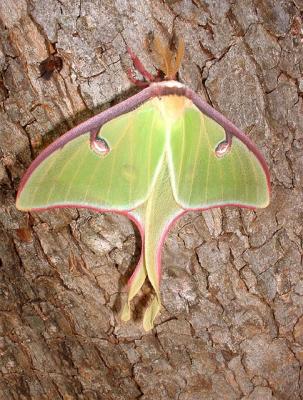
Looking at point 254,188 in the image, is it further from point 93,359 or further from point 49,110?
point 93,359

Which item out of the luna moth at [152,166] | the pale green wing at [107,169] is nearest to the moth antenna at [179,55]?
the luna moth at [152,166]

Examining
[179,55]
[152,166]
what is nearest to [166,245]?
[152,166]

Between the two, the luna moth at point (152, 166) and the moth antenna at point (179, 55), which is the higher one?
the moth antenna at point (179, 55)

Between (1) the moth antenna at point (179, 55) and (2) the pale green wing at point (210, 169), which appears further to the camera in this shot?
(2) the pale green wing at point (210, 169)

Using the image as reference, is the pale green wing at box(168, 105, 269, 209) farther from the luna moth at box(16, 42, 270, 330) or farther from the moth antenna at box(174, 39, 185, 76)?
the moth antenna at box(174, 39, 185, 76)

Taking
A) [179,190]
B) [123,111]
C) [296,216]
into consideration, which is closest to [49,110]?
[123,111]

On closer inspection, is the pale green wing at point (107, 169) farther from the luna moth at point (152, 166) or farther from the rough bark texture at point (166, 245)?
the rough bark texture at point (166, 245)
